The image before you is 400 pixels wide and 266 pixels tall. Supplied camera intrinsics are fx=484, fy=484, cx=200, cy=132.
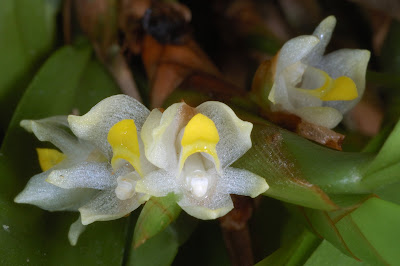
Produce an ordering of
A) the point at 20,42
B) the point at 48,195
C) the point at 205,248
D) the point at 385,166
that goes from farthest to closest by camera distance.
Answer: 1. the point at 20,42
2. the point at 205,248
3. the point at 48,195
4. the point at 385,166

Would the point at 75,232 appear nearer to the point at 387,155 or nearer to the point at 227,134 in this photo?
the point at 227,134

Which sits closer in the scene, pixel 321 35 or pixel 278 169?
pixel 278 169

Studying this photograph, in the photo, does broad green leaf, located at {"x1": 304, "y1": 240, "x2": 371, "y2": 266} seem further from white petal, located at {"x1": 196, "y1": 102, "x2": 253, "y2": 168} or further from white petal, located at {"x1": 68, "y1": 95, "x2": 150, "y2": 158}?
white petal, located at {"x1": 68, "y1": 95, "x2": 150, "y2": 158}

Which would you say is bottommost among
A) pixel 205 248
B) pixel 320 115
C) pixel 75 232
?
pixel 205 248

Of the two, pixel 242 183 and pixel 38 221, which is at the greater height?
pixel 242 183

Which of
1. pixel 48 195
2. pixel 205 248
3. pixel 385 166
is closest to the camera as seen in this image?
pixel 385 166

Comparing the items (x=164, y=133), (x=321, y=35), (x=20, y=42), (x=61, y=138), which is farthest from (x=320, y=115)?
(x=20, y=42)

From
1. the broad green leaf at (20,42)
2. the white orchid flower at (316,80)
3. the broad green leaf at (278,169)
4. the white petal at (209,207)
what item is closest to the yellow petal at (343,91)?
the white orchid flower at (316,80)

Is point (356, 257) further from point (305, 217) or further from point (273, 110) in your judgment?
point (273, 110)
